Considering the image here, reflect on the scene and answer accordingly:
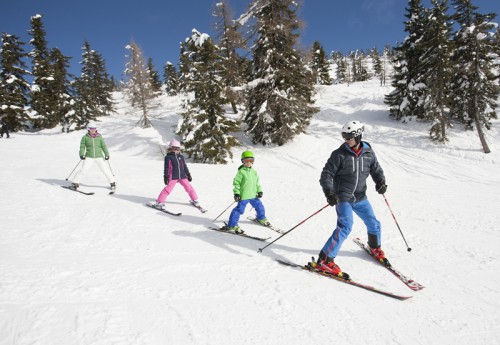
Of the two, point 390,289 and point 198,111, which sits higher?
point 198,111

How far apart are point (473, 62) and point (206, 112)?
69.4 ft

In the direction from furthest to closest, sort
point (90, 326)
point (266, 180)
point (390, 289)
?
point (266, 180)
point (390, 289)
point (90, 326)

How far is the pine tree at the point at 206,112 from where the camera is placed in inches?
696

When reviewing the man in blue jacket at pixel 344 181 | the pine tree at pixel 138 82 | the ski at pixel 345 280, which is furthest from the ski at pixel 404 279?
the pine tree at pixel 138 82

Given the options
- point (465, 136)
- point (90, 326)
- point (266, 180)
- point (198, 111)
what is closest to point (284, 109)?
point (198, 111)

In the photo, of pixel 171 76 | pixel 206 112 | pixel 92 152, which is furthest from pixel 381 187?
pixel 171 76

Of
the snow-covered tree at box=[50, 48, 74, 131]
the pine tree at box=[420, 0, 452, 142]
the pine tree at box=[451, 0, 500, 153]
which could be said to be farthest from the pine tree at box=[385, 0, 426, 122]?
the snow-covered tree at box=[50, 48, 74, 131]

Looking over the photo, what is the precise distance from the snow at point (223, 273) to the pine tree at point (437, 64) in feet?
44.8

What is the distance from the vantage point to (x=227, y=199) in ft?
28.7

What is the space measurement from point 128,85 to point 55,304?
29.3m

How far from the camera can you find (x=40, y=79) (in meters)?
31.5

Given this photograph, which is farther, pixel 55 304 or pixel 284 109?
pixel 284 109

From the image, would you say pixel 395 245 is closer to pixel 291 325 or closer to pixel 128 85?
pixel 291 325

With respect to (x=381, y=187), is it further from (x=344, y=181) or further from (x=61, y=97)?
(x=61, y=97)
